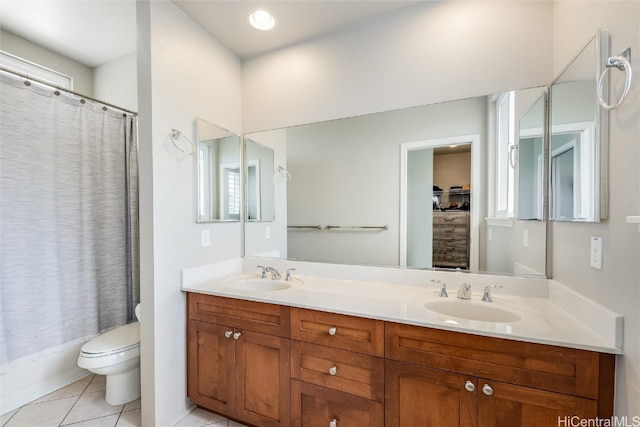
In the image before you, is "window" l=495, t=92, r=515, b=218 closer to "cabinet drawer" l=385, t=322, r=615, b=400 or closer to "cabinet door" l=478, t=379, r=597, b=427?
"cabinet drawer" l=385, t=322, r=615, b=400

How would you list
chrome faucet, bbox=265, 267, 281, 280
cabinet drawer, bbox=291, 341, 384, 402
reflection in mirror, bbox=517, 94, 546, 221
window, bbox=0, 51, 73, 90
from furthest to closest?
window, bbox=0, 51, 73, 90 → chrome faucet, bbox=265, 267, 281, 280 → reflection in mirror, bbox=517, 94, 546, 221 → cabinet drawer, bbox=291, 341, 384, 402

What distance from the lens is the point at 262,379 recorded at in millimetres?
1457

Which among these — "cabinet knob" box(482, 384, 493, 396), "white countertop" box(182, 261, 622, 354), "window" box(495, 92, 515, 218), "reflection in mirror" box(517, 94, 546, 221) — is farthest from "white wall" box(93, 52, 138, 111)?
"cabinet knob" box(482, 384, 493, 396)

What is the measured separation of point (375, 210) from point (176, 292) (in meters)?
1.42

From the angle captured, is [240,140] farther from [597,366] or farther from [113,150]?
[597,366]

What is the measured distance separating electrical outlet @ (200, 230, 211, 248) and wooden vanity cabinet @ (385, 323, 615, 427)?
4.43ft

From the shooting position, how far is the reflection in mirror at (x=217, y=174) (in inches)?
72.1

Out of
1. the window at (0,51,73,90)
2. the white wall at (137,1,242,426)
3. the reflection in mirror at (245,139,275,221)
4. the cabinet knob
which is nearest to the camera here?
the cabinet knob

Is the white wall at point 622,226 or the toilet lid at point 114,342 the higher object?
the white wall at point 622,226

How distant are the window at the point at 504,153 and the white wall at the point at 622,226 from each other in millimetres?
405

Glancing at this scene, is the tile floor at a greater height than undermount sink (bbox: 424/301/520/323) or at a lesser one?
lesser

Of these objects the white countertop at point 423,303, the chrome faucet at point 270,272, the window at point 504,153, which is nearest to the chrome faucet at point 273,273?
the chrome faucet at point 270,272

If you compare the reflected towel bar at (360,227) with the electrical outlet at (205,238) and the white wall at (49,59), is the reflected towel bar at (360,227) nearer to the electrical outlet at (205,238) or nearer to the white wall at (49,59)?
the electrical outlet at (205,238)

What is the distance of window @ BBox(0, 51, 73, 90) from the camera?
203 centimetres
